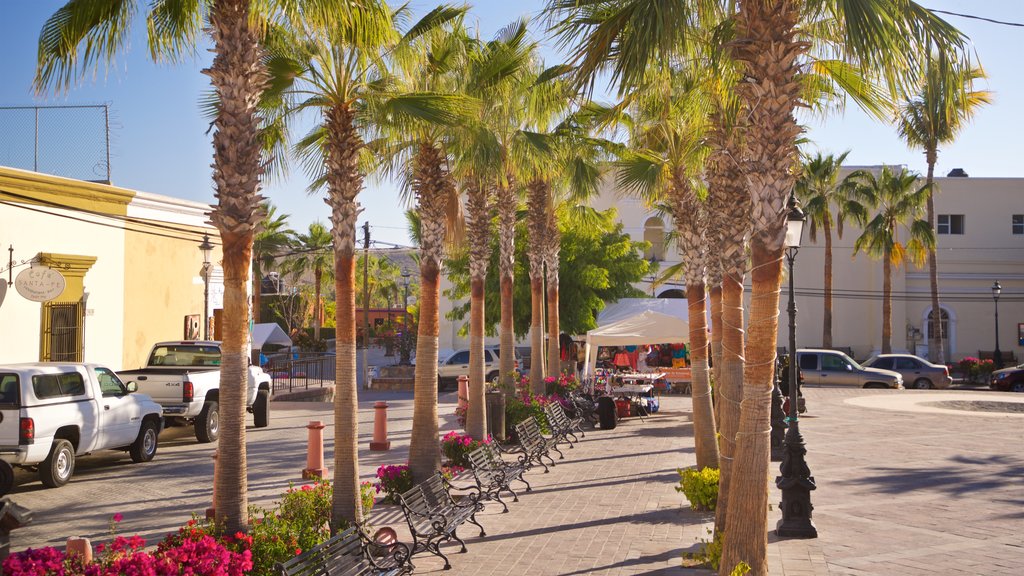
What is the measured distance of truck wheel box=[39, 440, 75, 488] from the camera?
13.3m

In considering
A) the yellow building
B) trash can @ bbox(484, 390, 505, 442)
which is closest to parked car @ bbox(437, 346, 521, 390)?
the yellow building

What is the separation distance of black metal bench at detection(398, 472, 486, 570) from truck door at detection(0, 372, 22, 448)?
6.35 m

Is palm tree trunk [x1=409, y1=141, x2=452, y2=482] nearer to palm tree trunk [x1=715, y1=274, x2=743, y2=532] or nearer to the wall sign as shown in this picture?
palm tree trunk [x1=715, y1=274, x2=743, y2=532]

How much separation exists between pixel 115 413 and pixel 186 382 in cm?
288

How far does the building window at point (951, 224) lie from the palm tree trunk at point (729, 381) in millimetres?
43919

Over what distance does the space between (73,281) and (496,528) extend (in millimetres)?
15207

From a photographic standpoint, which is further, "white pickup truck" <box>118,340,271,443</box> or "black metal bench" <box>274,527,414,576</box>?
"white pickup truck" <box>118,340,271,443</box>

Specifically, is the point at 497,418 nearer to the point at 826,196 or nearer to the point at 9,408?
the point at 9,408

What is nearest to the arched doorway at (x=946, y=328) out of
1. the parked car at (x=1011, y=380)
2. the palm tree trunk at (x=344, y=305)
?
the parked car at (x=1011, y=380)

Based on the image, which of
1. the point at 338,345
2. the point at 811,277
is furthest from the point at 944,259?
the point at 338,345

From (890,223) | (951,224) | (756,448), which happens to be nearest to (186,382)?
(756,448)

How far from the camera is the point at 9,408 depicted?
12.7 meters

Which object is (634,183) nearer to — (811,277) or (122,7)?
(122,7)

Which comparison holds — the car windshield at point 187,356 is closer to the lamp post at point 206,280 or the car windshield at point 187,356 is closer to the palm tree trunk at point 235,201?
the lamp post at point 206,280
